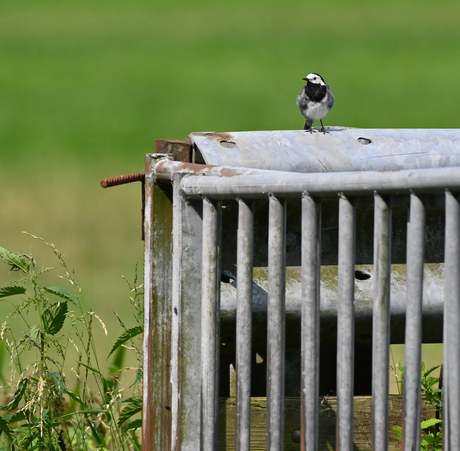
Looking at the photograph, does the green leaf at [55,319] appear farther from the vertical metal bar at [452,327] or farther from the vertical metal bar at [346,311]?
the vertical metal bar at [452,327]

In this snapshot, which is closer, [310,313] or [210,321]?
[310,313]

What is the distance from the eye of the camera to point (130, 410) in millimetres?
2615

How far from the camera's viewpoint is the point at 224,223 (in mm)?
2109

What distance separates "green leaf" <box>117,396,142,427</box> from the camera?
257 centimetres

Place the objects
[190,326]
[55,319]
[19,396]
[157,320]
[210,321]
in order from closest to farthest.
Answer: [210,321], [190,326], [157,320], [19,396], [55,319]

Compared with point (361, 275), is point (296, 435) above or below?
below

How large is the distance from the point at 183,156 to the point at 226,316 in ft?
1.67

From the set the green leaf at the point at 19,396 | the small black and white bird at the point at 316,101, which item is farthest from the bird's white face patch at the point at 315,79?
the green leaf at the point at 19,396

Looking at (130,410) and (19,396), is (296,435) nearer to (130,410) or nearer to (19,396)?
(130,410)

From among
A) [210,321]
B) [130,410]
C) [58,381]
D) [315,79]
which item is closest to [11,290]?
[58,381]

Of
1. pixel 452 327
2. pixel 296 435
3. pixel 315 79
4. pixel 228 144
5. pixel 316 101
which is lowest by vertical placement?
pixel 296 435

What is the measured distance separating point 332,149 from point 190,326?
2.58 ft

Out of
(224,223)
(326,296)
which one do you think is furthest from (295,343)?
(224,223)

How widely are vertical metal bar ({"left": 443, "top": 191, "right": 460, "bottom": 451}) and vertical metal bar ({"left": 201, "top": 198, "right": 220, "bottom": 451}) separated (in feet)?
1.95
